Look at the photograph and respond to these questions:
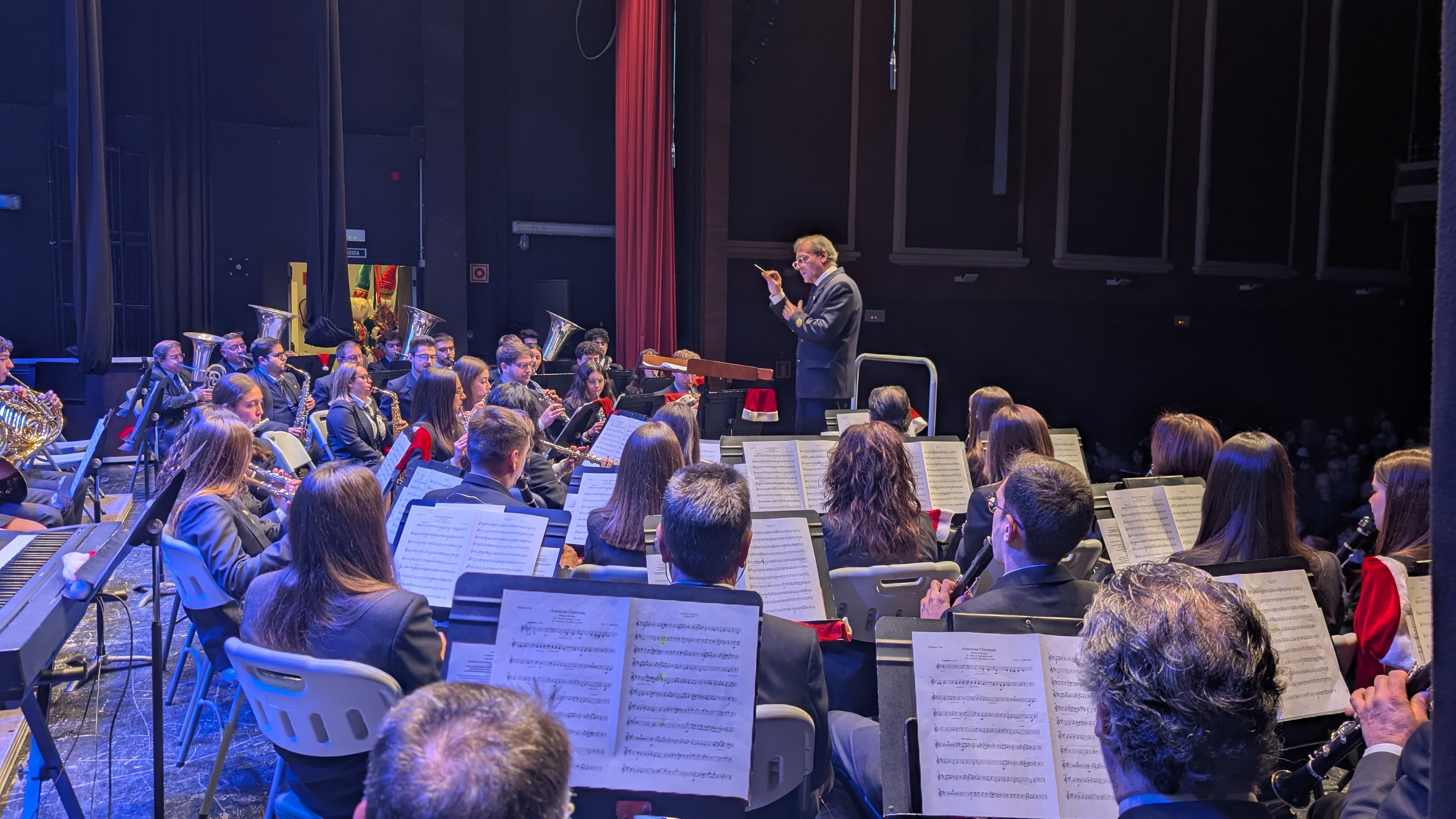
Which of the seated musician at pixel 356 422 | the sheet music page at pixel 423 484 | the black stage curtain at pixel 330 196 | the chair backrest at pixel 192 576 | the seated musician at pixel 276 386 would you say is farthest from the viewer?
the black stage curtain at pixel 330 196

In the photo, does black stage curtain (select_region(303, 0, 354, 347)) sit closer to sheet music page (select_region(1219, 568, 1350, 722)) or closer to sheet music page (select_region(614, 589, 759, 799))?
sheet music page (select_region(614, 589, 759, 799))

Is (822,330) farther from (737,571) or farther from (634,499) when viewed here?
(737,571)

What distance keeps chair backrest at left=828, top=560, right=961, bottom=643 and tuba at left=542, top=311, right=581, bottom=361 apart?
7258 mm

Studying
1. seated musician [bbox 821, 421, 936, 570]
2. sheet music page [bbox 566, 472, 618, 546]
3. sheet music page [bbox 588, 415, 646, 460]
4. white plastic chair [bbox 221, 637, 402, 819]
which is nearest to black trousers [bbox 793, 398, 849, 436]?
sheet music page [bbox 588, 415, 646, 460]

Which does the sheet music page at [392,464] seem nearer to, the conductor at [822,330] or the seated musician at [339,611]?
the seated musician at [339,611]

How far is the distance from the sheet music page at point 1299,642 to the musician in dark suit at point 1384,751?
386 mm

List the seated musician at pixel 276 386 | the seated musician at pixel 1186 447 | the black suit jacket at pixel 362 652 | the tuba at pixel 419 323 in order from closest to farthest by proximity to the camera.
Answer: the black suit jacket at pixel 362 652
the seated musician at pixel 1186 447
the seated musician at pixel 276 386
the tuba at pixel 419 323

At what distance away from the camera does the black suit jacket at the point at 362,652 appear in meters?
2.22

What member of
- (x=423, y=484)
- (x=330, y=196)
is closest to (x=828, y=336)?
(x=423, y=484)

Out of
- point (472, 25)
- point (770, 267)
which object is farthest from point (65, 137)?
point (770, 267)

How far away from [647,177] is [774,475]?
5930mm

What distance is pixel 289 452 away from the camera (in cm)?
503

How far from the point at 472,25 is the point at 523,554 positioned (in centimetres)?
986

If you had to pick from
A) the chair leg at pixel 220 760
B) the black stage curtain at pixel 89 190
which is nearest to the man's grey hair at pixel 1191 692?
the chair leg at pixel 220 760
